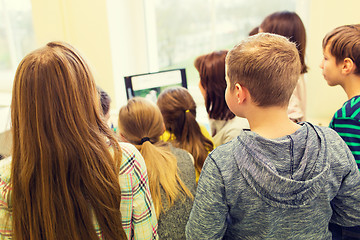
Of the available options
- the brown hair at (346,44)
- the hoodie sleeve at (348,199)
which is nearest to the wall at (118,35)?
the brown hair at (346,44)

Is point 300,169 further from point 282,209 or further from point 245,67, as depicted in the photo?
point 245,67

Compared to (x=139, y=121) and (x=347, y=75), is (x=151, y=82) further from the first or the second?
(x=347, y=75)

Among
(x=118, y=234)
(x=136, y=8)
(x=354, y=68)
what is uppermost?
(x=136, y=8)

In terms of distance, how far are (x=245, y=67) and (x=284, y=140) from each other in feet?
0.68

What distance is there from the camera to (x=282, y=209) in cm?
77

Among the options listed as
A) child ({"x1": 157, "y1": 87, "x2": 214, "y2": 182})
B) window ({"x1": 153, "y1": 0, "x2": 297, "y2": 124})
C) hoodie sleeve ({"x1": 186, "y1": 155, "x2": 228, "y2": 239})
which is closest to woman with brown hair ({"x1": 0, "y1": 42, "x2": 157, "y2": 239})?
hoodie sleeve ({"x1": 186, "y1": 155, "x2": 228, "y2": 239})

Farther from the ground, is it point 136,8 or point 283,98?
point 136,8

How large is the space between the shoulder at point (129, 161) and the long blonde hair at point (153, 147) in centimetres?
25

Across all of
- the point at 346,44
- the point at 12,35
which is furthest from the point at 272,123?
the point at 12,35

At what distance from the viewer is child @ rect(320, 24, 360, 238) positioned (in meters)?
1.04

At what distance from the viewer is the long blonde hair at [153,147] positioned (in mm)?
1086

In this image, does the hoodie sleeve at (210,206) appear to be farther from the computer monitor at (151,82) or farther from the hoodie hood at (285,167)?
the computer monitor at (151,82)

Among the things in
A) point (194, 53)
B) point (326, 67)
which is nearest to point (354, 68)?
point (326, 67)

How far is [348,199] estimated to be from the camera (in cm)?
82
